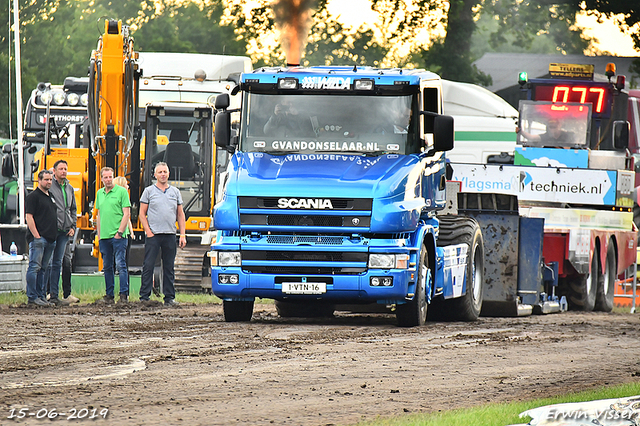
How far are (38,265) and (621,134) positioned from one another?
11673 mm

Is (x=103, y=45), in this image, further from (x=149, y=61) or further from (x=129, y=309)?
(x=129, y=309)

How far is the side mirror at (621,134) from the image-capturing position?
72.7 feet

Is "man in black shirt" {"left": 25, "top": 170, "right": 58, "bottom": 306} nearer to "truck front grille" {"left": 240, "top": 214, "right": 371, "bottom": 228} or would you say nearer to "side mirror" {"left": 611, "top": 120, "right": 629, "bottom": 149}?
"truck front grille" {"left": 240, "top": 214, "right": 371, "bottom": 228}

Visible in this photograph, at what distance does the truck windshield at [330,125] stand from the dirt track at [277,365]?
2.12 metres

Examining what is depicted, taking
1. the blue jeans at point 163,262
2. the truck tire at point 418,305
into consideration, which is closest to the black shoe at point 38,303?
the blue jeans at point 163,262

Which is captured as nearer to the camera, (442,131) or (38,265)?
(442,131)

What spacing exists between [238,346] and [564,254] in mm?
9317

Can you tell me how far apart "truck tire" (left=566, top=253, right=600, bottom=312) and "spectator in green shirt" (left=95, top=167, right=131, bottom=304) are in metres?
7.87

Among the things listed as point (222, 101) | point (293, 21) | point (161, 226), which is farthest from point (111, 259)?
point (293, 21)

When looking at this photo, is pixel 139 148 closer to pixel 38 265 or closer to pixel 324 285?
pixel 38 265

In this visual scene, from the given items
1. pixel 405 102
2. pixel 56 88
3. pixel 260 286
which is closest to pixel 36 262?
pixel 260 286

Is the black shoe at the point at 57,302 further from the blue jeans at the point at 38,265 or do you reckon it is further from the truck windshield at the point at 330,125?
the truck windshield at the point at 330,125

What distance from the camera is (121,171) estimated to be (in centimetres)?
2067

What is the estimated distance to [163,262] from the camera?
16.7 m
